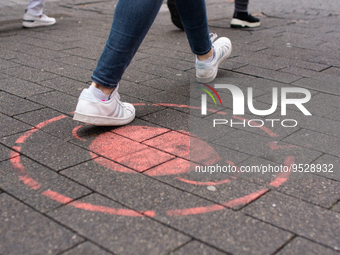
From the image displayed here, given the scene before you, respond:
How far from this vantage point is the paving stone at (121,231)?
5.01ft

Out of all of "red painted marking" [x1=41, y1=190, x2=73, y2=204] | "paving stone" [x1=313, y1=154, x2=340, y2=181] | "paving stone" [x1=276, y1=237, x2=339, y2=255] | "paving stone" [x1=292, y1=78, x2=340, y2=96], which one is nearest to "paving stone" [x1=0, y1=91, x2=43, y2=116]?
"red painted marking" [x1=41, y1=190, x2=73, y2=204]

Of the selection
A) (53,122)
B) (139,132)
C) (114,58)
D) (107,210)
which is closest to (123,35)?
(114,58)

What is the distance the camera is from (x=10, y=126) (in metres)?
2.63

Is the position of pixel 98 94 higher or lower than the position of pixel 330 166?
higher

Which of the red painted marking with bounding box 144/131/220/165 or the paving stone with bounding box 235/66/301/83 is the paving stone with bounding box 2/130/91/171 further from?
the paving stone with bounding box 235/66/301/83

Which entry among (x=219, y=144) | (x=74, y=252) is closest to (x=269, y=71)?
(x=219, y=144)

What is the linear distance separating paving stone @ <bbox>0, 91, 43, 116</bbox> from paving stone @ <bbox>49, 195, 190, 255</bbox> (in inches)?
53.8

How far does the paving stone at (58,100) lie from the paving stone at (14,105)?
0.27ft

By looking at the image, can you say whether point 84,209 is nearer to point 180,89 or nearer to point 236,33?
point 180,89

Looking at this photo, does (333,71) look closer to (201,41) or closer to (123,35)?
(201,41)

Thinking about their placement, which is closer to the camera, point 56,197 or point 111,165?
point 56,197

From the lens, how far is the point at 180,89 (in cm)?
343

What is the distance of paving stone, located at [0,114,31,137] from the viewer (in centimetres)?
254

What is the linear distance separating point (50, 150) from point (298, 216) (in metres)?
1.39
